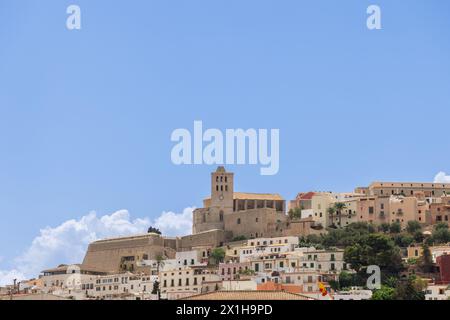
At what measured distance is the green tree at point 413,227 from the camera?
2100 inches

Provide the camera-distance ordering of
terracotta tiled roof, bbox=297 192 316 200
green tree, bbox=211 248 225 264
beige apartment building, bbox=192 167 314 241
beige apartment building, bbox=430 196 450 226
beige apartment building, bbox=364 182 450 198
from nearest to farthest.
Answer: green tree, bbox=211 248 225 264
beige apartment building, bbox=430 196 450 226
beige apartment building, bbox=192 167 314 241
terracotta tiled roof, bbox=297 192 316 200
beige apartment building, bbox=364 182 450 198

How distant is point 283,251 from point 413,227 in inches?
260

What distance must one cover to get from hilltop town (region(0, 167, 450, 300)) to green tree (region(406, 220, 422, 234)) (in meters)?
0.05

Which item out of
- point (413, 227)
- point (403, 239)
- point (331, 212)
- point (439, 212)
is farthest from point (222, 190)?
point (439, 212)

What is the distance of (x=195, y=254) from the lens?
5334cm

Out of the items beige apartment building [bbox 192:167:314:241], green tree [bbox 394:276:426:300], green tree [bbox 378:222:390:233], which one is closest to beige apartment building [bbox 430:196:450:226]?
green tree [bbox 378:222:390:233]

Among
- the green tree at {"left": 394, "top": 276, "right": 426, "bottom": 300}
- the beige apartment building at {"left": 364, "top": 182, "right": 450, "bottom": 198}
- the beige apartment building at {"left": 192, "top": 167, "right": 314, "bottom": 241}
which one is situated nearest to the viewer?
the green tree at {"left": 394, "top": 276, "right": 426, "bottom": 300}

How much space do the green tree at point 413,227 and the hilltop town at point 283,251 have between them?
1.8 inches

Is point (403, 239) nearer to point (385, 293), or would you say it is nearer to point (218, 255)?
point (218, 255)

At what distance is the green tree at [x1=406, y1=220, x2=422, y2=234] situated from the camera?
175 ft

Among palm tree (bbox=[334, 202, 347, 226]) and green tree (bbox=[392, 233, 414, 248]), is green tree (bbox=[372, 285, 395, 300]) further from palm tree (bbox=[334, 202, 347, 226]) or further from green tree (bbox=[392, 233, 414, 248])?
palm tree (bbox=[334, 202, 347, 226])

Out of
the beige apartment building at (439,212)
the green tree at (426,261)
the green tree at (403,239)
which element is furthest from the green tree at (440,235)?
the green tree at (426,261)

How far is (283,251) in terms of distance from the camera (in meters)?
51.2
